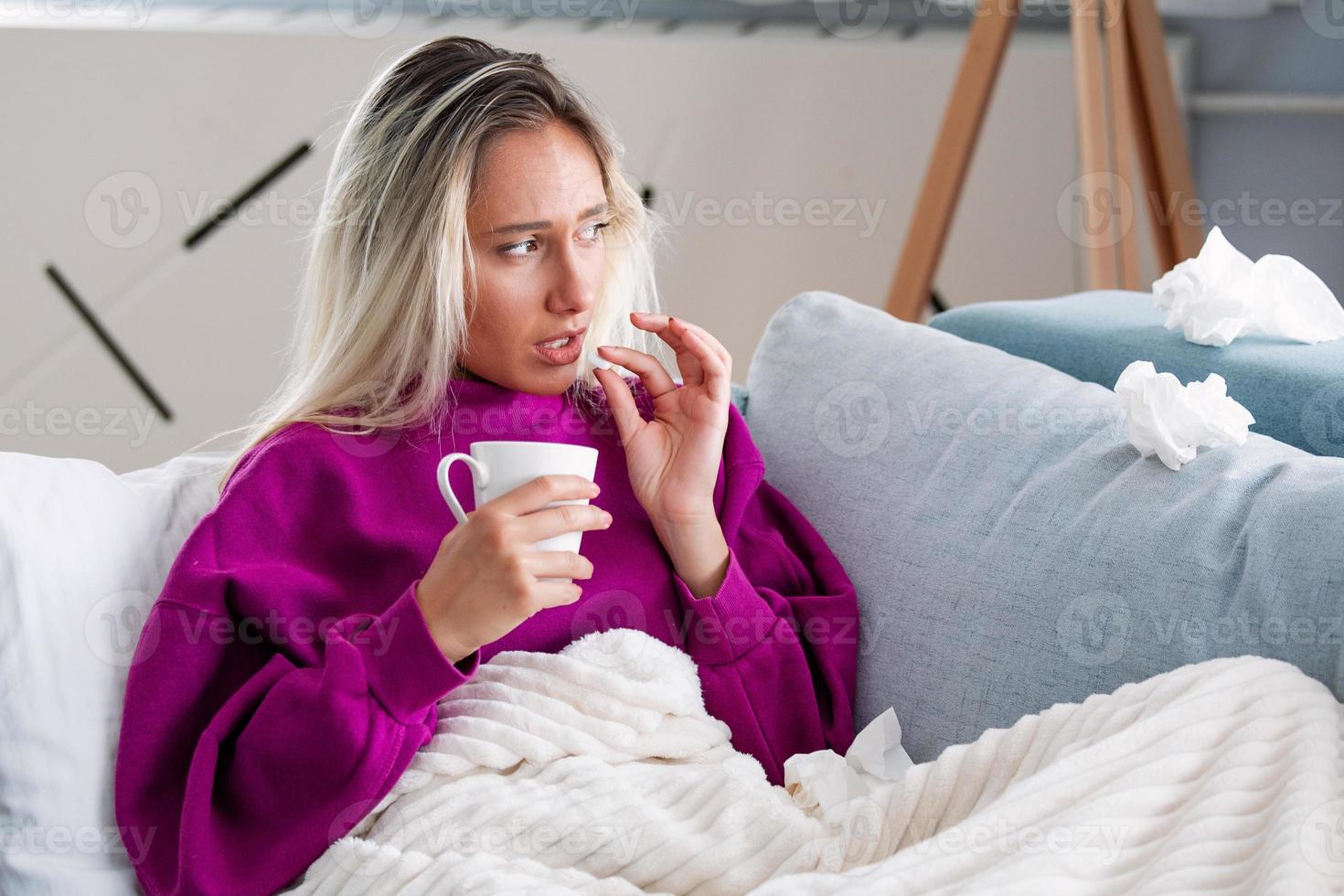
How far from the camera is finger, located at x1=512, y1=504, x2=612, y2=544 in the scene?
1002 millimetres

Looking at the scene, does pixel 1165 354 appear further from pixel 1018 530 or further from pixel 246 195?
pixel 246 195

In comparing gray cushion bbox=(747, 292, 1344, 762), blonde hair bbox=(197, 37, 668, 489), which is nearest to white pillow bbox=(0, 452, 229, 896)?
blonde hair bbox=(197, 37, 668, 489)

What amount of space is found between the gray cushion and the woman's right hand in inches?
14.7

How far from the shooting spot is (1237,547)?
1.04m

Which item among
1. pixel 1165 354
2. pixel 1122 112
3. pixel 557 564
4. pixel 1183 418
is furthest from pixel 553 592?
pixel 1122 112

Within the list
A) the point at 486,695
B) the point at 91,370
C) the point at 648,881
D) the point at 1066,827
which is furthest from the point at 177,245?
the point at 1066,827

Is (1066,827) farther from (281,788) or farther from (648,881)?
(281,788)

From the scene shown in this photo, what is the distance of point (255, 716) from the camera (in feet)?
3.59

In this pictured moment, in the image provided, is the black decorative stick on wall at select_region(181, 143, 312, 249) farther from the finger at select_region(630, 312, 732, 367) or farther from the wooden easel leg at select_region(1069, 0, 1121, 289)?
the finger at select_region(630, 312, 732, 367)

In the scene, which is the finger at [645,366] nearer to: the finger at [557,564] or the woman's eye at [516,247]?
the woman's eye at [516,247]

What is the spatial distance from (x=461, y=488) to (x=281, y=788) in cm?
33

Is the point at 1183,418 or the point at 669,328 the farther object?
the point at 669,328

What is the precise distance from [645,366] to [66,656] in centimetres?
60

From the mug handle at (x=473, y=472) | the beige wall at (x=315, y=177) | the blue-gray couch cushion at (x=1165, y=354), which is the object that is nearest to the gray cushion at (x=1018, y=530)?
the blue-gray couch cushion at (x=1165, y=354)
